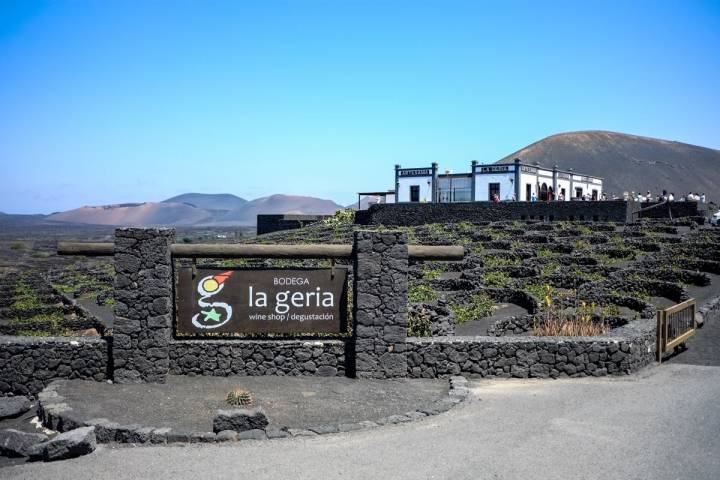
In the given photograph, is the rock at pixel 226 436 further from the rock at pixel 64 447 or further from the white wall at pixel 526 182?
the white wall at pixel 526 182

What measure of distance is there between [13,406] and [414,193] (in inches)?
1761

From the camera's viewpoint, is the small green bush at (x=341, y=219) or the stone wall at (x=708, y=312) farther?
the small green bush at (x=341, y=219)

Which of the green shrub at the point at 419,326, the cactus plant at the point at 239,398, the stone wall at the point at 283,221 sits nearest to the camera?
the cactus plant at the point at 239,398

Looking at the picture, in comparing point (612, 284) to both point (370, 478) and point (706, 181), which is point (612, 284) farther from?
point (706, 181)

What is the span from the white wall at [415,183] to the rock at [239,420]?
45.0 meters

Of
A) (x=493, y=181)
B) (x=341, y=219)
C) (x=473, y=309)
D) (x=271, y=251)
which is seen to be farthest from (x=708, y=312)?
(x=341, y=219)

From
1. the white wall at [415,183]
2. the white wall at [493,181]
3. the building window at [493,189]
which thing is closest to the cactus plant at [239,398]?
the white wall at [493,181]

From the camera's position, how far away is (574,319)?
1650 cm

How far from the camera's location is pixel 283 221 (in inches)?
2397

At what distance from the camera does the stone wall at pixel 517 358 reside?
1129cm

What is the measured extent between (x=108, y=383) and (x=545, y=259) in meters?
22.0

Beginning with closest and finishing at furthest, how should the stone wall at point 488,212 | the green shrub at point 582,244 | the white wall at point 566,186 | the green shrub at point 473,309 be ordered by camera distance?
the green shrub at point 473,309
the green shrub at point 582,244
the stone wall at point 488,212
the white wall at point 566,186

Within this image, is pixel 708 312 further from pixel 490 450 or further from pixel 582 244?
pixel 582 244

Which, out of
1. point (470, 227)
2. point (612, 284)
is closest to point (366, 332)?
point (612, 284)
